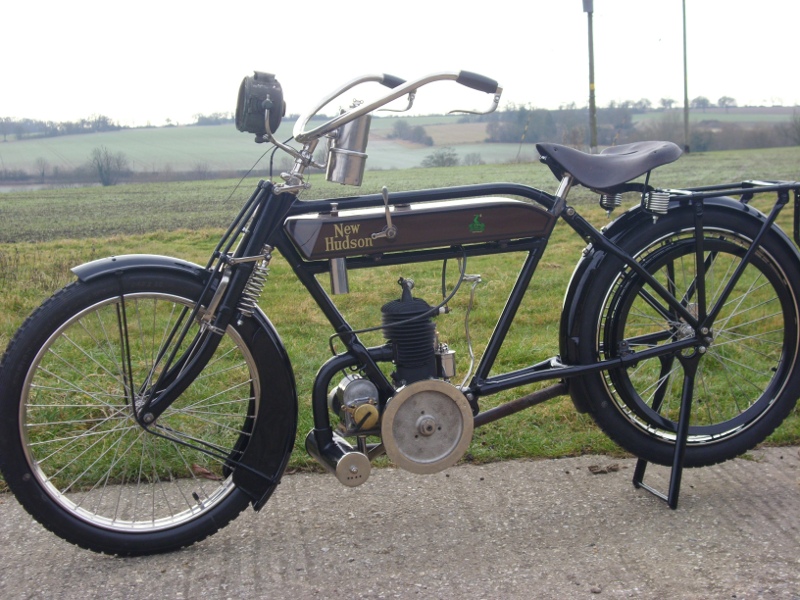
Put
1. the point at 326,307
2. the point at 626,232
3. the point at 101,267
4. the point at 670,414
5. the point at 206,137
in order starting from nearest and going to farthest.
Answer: the point at 101,267 → the point at 326,307 → the point at 626,232 → the point at 670,414 → the point at 206,137

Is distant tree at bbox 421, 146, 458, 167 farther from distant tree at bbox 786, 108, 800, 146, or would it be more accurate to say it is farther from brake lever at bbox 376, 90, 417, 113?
distant tree at bbox 786, 108, 800, 146

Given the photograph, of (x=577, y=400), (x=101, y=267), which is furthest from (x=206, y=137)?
(x=577, y=400)

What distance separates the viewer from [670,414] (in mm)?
4344

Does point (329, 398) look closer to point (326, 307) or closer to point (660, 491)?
point (326, 307)

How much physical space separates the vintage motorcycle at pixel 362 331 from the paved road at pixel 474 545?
14 cm

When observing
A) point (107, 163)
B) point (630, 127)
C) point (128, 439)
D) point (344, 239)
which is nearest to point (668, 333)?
point (344, 239)

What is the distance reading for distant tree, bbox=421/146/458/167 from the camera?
240 inches

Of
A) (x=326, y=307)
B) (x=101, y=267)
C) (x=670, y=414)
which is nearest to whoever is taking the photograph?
(x=101, y=267)

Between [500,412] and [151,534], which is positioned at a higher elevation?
[500,412]

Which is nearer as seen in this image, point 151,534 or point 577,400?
point 151,534

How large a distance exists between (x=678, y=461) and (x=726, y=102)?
31.3 ft

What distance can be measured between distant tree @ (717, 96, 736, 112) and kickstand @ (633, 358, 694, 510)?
340 inches

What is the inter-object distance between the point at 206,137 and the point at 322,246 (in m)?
3.14

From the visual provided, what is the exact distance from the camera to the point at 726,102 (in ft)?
38.3
